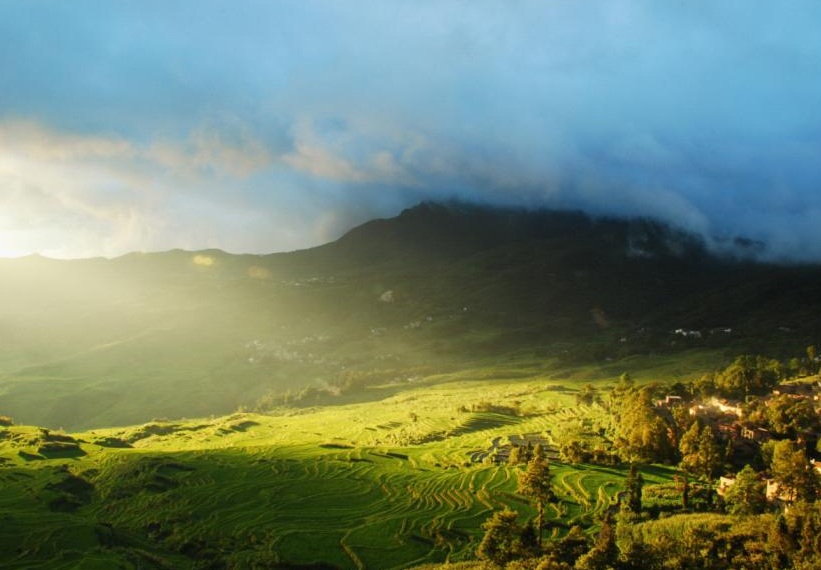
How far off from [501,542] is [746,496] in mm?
36091

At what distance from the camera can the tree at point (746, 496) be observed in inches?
3009

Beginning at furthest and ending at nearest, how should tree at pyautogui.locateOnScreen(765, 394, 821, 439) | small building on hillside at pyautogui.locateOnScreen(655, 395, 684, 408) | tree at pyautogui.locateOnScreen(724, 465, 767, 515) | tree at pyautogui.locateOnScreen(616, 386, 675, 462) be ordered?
1. small building on hillside at pyautogui.locateOnScreen(655, 395, 684, 408)
2. tree at pyautogui.locateOnScreen(765, 394, 821, 439)
3. tree at pyautogui.locateOnScreen(616, 386, 675, 462)
4. tree at pyautogui.locateOnScreen(724, 465, 767, 515)

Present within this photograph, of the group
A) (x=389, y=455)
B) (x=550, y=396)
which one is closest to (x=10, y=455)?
(x=389, y=455)

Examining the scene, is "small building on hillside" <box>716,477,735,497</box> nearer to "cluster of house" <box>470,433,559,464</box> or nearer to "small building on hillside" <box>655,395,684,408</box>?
"cluster of house" <box>470,433,559,464</box>

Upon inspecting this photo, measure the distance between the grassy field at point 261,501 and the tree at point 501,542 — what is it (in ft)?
22.9

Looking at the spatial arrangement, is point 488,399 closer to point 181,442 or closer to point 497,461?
point 497,461

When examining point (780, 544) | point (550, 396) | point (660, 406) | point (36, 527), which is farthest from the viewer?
point (550, 396)

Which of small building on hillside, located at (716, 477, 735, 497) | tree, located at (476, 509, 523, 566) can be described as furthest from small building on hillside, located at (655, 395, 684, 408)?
tree, located at (476, 509, 523, 566)

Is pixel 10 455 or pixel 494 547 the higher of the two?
pixel 10 455

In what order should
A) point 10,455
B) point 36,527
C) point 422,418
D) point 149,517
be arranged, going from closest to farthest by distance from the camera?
point 36,527 → point 149,517 → point 10,455 → point 422,418

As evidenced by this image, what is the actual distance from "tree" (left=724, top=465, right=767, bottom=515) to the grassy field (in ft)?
50.9

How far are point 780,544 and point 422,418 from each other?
110 metres

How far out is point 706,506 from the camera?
267ft

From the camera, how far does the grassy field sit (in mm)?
67062
